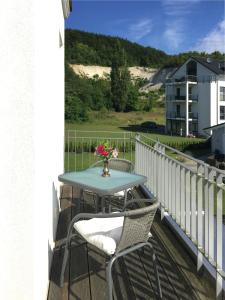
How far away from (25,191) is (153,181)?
2628 mm

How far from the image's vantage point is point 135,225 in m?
2.30

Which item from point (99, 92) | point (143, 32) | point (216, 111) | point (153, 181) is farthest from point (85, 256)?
point (143, 32)

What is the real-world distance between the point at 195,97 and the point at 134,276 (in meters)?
42.6

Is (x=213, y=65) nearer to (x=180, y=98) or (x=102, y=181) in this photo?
(x=180, y=98)

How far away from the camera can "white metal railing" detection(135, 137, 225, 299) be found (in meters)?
2.37

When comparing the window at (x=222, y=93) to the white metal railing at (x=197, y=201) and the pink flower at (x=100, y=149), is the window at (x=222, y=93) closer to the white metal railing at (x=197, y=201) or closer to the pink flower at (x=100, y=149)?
the white metal railing at (x=197, y=201)

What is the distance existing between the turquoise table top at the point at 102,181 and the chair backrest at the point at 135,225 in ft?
2.26

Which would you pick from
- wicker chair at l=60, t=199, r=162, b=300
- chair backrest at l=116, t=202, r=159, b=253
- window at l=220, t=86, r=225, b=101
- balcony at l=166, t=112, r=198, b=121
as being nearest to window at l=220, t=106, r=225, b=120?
window at l=220, t=86, r=225, b=101

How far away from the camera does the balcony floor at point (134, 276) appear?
2.46 m

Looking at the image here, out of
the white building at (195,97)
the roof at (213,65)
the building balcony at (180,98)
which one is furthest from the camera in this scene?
the building balcony at (180,98)

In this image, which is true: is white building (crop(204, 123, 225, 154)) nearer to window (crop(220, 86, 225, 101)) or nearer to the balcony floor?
window (crop(220, 86, 225, 101))

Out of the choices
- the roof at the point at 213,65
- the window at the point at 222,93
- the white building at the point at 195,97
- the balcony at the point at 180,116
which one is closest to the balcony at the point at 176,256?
the white building at the point at 195,97

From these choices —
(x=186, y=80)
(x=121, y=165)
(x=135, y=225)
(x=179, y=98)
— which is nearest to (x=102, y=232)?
(x=135, y=225)

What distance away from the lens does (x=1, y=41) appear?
2016 mm
